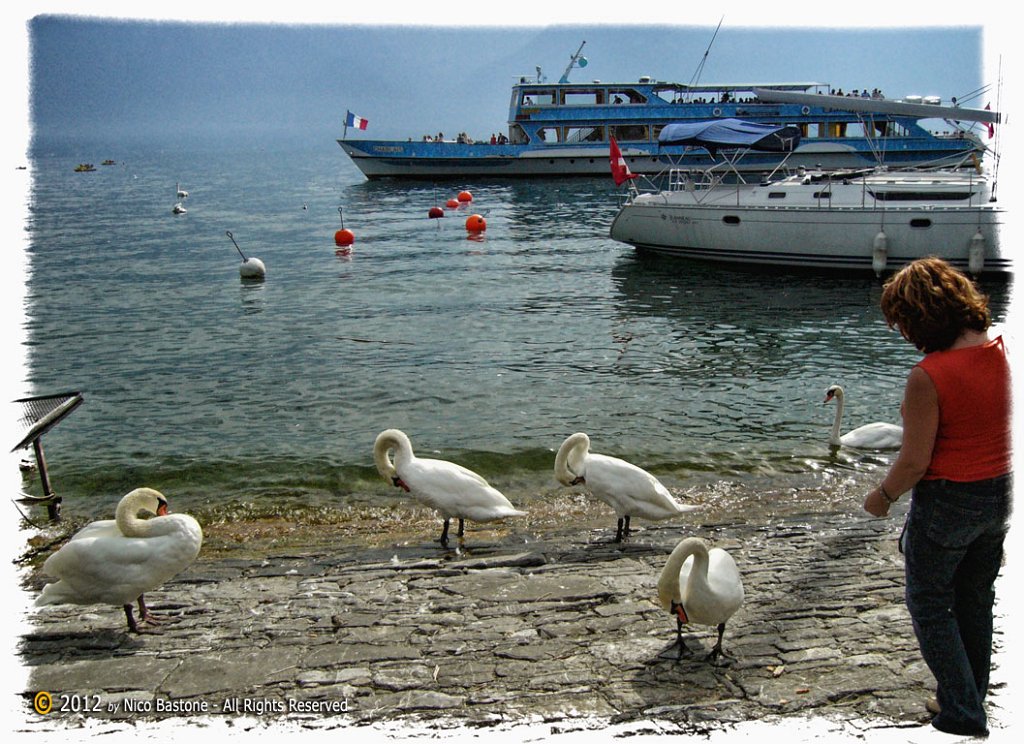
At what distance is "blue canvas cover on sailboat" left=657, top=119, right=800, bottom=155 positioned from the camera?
2827 centimetres

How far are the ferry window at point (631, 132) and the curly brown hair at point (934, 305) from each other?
2425 inches

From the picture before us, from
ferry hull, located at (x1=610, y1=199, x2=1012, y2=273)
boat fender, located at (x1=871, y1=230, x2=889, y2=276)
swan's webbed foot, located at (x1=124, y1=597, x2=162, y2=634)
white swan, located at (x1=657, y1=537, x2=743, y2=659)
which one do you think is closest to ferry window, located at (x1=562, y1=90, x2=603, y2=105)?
ferry hull, located at (x1=610, y1=199, x2=1012, y2=273)

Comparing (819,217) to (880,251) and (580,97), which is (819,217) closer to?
(880,251)

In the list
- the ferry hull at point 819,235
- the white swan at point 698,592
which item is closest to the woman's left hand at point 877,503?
the white swan at point 698,592

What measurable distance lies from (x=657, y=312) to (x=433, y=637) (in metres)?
17.5

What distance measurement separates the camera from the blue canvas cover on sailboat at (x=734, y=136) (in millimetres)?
28266

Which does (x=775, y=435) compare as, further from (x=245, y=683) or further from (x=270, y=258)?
(x=270, y=258)

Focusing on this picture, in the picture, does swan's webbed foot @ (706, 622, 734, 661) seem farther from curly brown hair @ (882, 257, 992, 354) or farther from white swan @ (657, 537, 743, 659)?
curly brown hair @ (882, 257, 992, 354)

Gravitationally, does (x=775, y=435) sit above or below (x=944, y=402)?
below

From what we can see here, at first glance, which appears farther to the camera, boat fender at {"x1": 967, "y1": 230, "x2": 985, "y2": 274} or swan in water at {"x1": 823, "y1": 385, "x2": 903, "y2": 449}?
boat fender at {"x1": 967, "y1": 230, "x2": 985, "y2": 274}

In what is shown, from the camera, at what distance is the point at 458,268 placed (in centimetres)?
2912

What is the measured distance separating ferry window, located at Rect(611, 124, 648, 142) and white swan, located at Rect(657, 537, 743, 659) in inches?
2387

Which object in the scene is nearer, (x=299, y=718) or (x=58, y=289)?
(x=299, y=718)

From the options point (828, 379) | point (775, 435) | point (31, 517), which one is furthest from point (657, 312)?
point (31, 517)
